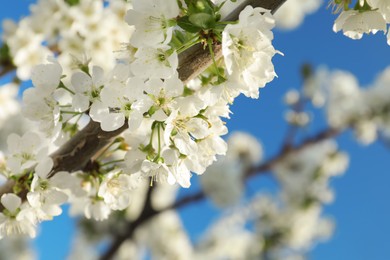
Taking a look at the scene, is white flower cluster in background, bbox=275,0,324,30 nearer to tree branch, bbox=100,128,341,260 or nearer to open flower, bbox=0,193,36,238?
tree branch, bbox=100,128,341,260

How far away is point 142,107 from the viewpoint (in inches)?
24.2

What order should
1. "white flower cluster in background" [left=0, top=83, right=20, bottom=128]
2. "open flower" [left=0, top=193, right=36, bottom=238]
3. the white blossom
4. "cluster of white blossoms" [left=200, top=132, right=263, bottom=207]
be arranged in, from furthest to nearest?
"cluster of white blossoms" [left=200, top=132, right=263, bottom=207]
"white flower cluster in background" [left=0, top=83, right=20, bottom=128]
"open flower" [left=0, top=193, right=36, bottom=238]
the white blossom

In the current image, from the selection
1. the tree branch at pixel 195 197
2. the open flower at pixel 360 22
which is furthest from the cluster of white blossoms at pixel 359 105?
the open flower at pixel 360 22

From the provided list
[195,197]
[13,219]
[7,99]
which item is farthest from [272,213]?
[13,219]

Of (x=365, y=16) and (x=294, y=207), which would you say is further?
(x=294, y=207)

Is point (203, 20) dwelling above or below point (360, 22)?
below

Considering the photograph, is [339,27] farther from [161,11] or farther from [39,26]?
[39,26]

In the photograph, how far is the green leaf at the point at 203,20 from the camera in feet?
1.94

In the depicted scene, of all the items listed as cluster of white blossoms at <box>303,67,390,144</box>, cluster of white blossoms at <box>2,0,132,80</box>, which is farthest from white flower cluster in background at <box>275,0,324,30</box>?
cluster of white blossoms at <box>2,0,132,80</box>

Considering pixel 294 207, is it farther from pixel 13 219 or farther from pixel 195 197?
pixel 13 219

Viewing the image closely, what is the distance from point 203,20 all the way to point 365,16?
0.81ft

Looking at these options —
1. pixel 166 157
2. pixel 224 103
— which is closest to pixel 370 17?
pixel 224 103

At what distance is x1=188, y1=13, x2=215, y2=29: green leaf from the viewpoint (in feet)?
1.94

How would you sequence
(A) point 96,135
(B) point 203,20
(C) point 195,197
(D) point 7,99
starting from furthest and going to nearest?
(C) point 195,197, (D) point 7,99, (A) point 96,135, (B) point 203,20
